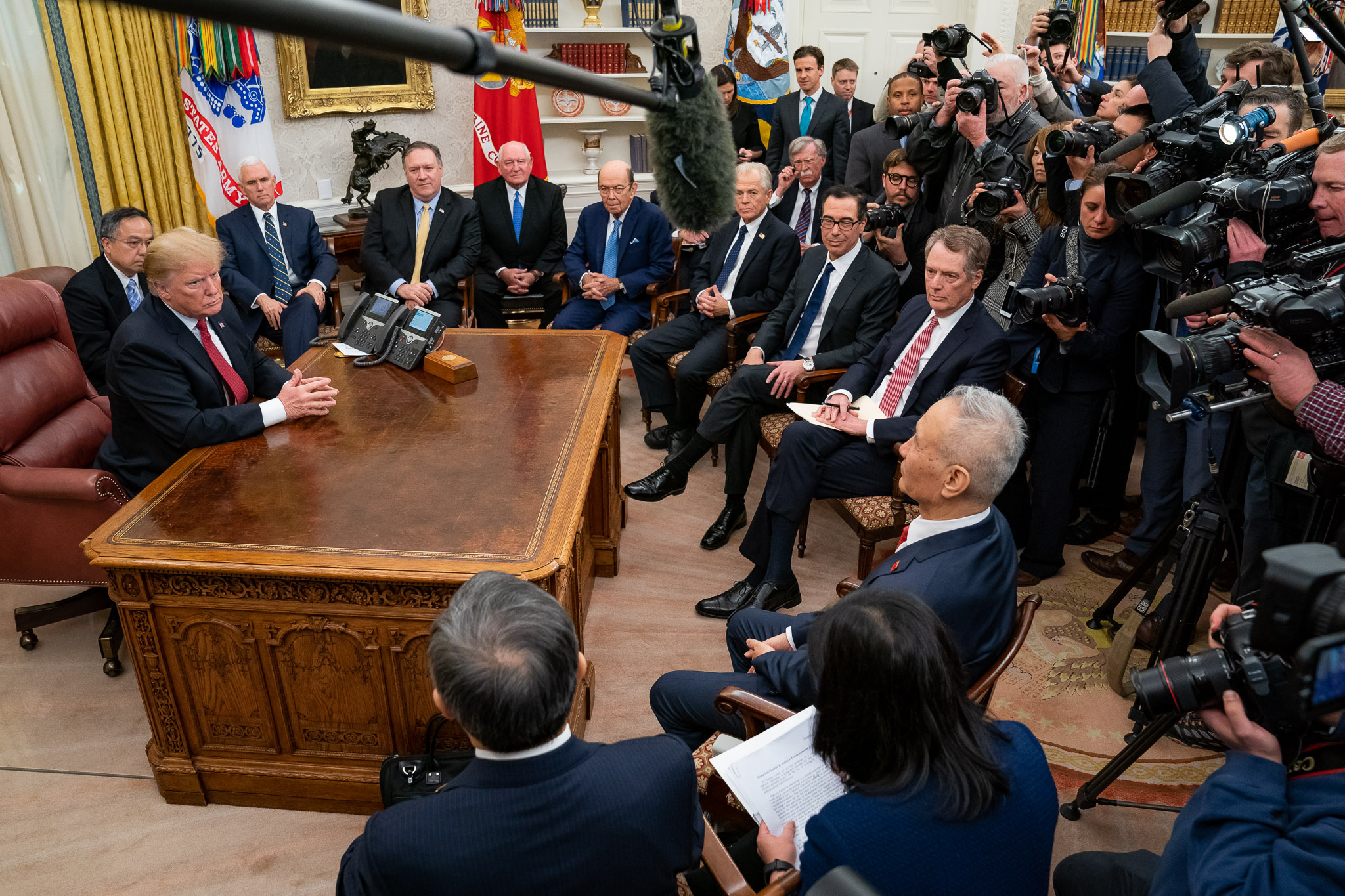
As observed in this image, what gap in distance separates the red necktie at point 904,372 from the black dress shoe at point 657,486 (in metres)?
1.11

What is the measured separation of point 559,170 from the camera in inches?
290

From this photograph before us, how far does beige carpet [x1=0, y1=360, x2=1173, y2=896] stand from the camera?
7.96ft

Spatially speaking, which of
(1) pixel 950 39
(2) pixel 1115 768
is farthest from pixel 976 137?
(2) pixel 1115 768

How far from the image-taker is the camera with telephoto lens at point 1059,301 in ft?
10.3

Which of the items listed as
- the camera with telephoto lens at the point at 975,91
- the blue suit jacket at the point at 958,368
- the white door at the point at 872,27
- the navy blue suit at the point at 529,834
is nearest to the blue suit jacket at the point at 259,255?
the blue suit jacket at the point at 958,368

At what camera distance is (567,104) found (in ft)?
22.6

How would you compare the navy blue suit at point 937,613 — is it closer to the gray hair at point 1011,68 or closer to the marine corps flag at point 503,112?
the gray hair at point 1011,68

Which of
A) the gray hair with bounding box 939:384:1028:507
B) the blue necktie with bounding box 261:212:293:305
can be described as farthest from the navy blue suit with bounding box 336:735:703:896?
the blue necktie with bounding box 261:212:293:305

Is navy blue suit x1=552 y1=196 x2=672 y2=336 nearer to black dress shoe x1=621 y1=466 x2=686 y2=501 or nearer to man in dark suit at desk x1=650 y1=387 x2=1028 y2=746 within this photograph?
black dress shoe x1=621 y1=466 x2=686 y2=501

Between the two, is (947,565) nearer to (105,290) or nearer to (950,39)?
(950,39)

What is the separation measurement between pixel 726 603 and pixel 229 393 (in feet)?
6.26

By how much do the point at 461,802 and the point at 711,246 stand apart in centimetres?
384

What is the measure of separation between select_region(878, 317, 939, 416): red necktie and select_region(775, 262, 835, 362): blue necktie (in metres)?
0.59

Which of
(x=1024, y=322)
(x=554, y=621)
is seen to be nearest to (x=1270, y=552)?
(x=554, y=621)
